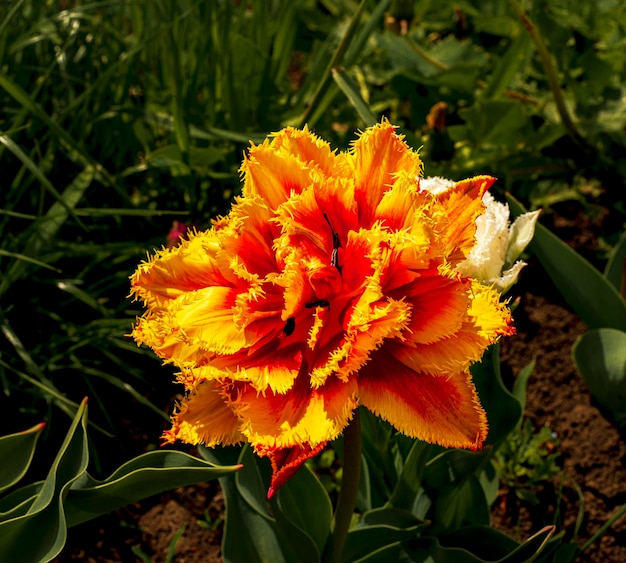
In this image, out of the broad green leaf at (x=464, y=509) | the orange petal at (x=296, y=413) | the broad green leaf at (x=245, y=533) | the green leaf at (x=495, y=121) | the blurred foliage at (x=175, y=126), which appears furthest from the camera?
the green leaf at (x=495, y=121)

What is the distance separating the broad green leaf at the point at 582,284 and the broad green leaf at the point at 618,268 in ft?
0.27

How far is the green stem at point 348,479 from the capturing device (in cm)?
81

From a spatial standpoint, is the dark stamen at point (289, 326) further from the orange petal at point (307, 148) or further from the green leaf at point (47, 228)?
the green leaf at point (47, 228)

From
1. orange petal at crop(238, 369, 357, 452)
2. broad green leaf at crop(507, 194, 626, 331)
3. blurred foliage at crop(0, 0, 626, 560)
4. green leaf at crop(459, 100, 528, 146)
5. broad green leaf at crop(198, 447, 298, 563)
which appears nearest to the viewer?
orange petal at crop(238, 369, 357, 452)

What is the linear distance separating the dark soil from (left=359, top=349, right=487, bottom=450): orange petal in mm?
773

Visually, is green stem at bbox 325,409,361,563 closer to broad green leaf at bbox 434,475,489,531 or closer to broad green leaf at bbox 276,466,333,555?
broad green leaf at bbox 276,466,333,555

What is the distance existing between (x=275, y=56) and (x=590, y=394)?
43.0 inches

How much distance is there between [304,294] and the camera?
2.40 ft

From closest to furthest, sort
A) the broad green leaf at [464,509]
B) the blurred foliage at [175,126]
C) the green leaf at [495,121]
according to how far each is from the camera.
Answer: the broad green leaf at [464,509] → the blurred foliage at [175,126] → the green leaf at [495,121]

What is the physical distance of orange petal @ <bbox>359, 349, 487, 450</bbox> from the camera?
0.72 meters

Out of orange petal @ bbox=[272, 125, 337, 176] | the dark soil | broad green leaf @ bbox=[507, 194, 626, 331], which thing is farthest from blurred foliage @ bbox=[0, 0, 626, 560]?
orange petal @ bbox=[272, 125, 337, 176]

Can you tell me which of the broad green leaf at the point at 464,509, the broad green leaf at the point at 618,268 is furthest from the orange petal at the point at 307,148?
the broad green leaf at the point at 618,268

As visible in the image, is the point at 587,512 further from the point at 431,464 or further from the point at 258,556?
the point at 258,556

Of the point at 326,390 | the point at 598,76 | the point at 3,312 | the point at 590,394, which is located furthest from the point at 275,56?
the point at 326,390
